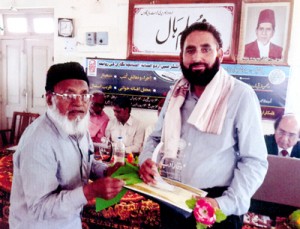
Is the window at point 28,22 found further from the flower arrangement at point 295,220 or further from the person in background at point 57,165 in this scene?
the flower arrangement at point 295,220

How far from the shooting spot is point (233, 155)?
54.8 inches

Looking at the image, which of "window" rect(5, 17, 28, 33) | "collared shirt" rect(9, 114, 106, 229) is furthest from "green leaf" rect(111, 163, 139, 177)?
"window" rect(5, 17, 28, 33)

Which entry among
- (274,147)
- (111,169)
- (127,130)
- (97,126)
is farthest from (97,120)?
(111,169)

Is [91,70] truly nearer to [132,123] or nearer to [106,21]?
[106,21]

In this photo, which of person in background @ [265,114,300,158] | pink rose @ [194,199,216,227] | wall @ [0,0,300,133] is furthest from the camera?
wall @ [0,0,300,133]

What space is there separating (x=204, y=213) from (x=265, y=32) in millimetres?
3511

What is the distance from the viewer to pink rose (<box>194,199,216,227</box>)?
1.14m

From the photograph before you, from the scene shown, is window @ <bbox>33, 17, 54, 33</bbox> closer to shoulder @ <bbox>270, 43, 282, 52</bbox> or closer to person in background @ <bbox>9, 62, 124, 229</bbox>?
shoulder @ <bbox>270, 43, 282, 52</bbox>

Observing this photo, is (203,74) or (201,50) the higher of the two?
(201,50)

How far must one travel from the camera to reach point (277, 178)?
7.16ft

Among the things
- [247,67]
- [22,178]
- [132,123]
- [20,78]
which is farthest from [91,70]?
[22,178]

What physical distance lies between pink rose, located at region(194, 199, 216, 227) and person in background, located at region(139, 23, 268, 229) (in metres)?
0.09

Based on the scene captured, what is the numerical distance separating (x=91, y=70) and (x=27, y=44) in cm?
171

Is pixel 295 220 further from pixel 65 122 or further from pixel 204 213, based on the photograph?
pixel 65 122
